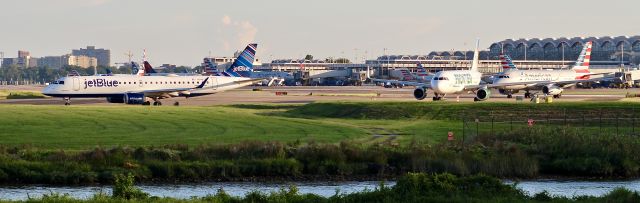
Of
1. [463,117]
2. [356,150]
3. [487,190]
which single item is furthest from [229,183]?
[463,117]

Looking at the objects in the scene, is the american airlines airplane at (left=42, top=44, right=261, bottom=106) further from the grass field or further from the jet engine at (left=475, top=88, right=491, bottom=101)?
the jet engine at (left=475, top=88, right=491, bottom=101)

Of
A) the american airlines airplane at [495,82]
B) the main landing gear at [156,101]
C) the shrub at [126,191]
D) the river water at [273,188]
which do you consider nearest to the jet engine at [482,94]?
the american airlines airplane at [495,82]

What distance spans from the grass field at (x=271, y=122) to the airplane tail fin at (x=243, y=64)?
27.2m

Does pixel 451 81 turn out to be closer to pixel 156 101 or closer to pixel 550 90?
pixel 550 90

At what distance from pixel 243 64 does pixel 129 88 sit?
2224 cm

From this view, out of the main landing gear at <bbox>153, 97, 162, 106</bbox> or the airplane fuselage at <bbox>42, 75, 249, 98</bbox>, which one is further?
the airplane fuselage at <bbox>42, 75, 249, 98</bbox>

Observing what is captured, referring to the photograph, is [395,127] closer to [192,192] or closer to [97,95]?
[192,192]

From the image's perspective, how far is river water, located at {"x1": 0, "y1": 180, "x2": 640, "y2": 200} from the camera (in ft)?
133

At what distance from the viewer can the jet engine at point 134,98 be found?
93750 mm

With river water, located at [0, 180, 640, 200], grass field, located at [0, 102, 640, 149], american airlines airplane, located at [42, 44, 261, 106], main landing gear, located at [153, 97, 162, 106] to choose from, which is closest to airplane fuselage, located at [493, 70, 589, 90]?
grass field, located at [0, 102, 640, 149]

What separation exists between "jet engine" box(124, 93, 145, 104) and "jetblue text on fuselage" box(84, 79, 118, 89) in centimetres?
223

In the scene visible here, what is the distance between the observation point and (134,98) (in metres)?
94.0

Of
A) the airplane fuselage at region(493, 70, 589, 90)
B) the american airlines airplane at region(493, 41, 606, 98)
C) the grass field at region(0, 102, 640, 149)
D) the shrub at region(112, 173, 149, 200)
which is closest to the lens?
the shrub at region(112, 173, 149, 200)

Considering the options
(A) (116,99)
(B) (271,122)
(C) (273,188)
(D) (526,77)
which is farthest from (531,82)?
(C) (273,188)
